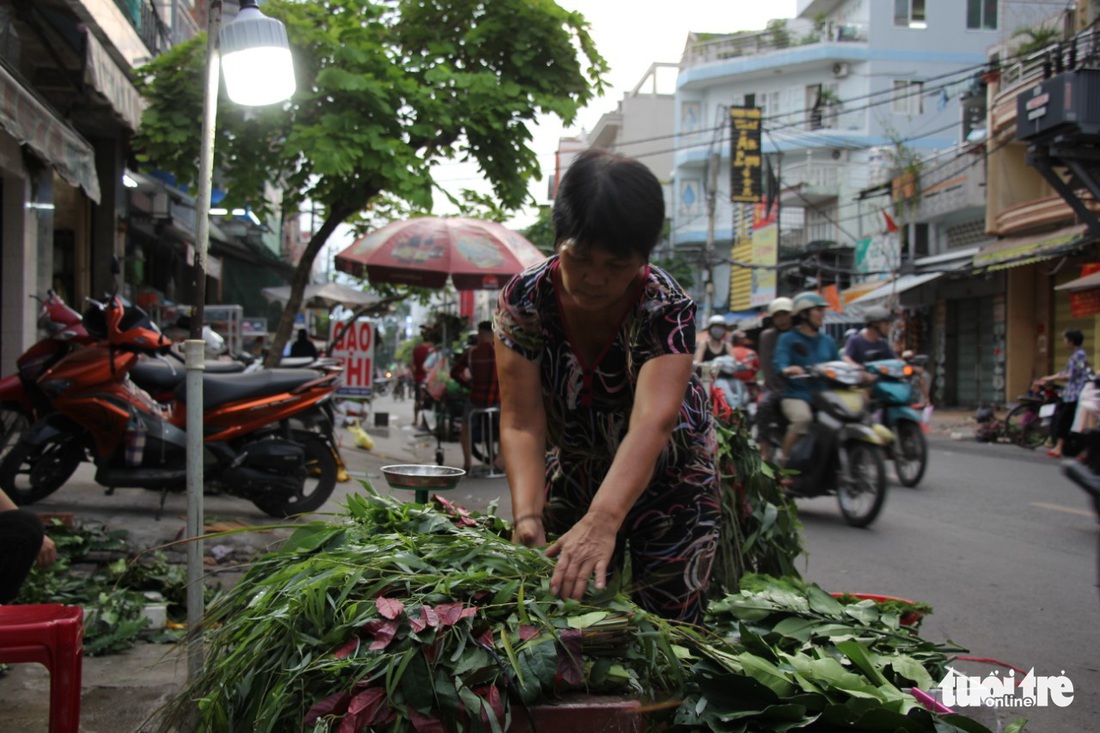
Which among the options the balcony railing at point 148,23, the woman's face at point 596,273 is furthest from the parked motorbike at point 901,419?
the balcony railing at point 148,23

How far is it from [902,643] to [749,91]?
38.0 metres

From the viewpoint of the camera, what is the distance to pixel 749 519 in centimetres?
367

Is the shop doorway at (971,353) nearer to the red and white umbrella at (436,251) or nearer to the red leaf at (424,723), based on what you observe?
the red and white umbrella at (436,251)

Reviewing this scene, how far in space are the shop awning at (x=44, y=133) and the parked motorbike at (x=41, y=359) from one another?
1087 mm

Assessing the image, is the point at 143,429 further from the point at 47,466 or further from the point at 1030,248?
the point at 1030,248

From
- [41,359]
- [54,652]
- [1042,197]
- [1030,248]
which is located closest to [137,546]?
[41,359]

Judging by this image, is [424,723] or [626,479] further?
[626,479]

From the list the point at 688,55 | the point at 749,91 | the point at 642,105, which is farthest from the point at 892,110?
the point at 642,105

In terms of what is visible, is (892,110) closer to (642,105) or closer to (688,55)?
(688,55)

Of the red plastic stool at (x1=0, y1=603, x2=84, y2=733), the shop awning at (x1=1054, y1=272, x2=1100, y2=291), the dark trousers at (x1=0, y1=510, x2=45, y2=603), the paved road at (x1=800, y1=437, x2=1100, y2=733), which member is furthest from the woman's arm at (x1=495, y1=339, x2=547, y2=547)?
the shop awning at (x1=1054, y1=272, x2=1100, y2=291)

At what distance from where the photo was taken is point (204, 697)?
1579mm

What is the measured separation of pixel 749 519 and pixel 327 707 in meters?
2.56

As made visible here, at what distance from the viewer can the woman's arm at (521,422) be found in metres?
2.10

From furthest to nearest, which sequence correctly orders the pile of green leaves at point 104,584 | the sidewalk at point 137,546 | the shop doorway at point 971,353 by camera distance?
1. the shop doorway at point 971,353
2. the pile of green leaves at point 104,584
3. the sidewalk at point 137,546
